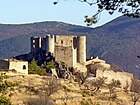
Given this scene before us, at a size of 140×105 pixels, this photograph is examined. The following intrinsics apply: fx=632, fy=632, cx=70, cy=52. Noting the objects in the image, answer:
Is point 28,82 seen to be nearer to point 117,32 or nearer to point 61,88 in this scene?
point 61,88

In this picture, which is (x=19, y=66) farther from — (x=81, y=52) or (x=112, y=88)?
(x=112, y=88)

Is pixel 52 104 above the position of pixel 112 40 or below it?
below

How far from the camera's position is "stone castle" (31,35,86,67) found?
1908 inches

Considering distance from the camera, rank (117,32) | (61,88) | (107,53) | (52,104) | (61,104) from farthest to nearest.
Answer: (117,32), (107,53), (61,88), (61,104), (52,104)

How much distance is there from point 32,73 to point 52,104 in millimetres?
6810

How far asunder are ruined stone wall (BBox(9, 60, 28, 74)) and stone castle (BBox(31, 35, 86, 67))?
2.64 metres

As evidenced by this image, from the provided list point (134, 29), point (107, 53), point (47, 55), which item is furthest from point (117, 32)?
point (47, 55)

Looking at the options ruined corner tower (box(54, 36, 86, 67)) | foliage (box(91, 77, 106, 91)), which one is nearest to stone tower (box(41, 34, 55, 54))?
ruined corner tower (box(54, 36, 86, 67))

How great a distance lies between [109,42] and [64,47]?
8722 cm

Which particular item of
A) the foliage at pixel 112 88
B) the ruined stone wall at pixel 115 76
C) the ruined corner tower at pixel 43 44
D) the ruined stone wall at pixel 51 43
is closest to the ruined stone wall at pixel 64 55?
the ruined stone wall at pixel 51 43

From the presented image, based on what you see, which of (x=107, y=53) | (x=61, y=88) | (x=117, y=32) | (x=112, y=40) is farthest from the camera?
(x=117, y=32)

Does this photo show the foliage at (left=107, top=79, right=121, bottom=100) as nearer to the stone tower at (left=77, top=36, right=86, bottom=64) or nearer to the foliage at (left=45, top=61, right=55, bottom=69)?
the stone tower at (left=77, top=36, right=86, bottom=64)

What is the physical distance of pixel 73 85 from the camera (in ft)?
157

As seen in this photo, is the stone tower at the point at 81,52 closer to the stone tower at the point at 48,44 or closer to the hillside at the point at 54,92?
the hillside at the point at 54,92
